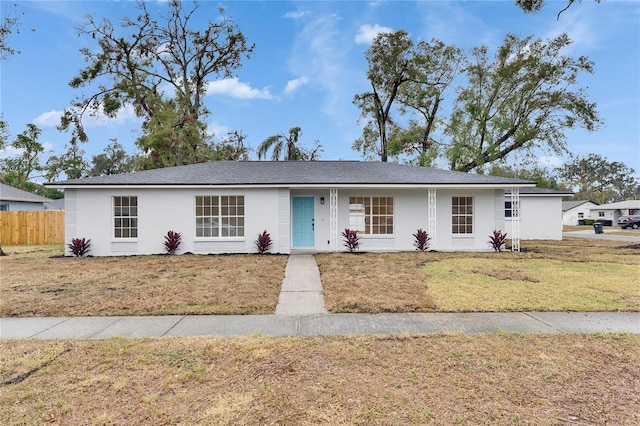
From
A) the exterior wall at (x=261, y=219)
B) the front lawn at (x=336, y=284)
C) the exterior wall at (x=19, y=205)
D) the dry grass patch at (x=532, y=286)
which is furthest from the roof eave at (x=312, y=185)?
the exterior wall at (x=19, y=205)

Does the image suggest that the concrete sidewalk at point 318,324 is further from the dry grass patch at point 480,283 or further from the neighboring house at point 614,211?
the neighboring house at point 614,211

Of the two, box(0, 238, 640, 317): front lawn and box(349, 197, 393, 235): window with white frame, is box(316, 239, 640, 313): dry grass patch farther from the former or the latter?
box(349, 197, 393, 235): window with white frame

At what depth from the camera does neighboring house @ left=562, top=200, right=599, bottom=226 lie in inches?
1967

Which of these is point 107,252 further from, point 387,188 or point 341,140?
point 341,140

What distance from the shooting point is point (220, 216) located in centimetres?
1320

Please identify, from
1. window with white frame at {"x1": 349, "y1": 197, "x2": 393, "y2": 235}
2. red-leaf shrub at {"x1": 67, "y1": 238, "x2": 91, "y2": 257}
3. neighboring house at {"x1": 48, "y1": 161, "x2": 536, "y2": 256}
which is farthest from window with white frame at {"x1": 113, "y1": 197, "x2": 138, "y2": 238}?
window with white frame at {"x1": 349, "y1": 197, "x2": 393, "y2": 235}

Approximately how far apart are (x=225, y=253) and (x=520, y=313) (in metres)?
10.2

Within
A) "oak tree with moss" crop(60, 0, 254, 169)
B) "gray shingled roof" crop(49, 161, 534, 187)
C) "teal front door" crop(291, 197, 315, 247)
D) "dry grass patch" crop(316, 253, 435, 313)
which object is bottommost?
"dry grass patch" crop(316, 253, 435, 313)

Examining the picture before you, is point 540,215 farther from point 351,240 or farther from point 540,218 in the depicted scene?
point 351,240

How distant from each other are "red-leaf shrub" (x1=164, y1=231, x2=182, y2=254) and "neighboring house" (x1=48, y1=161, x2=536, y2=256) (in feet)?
0.75

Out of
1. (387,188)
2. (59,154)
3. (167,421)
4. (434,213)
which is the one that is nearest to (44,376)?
(167,421)

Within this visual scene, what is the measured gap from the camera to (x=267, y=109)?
25.8 metres

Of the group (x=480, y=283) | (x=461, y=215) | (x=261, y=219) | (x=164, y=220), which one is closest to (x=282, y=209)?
(x=261, y=219)

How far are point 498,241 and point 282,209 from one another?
8.82 meters
